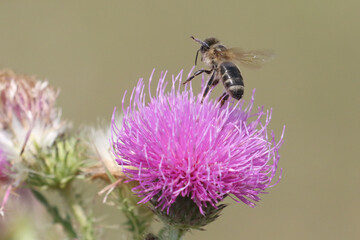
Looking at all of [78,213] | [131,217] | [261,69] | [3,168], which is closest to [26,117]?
[3,168]

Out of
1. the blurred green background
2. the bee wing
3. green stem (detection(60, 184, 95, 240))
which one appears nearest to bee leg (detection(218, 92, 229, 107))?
the bee wing

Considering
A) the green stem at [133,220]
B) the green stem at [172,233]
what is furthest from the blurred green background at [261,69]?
the green stem at [172,233]

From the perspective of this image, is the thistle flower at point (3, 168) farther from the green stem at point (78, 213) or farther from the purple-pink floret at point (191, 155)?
the purple-pink floret at point (191, 155)

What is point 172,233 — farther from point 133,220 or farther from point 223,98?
point 223,98

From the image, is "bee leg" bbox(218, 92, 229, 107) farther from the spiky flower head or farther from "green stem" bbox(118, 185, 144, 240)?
the spiky flower head

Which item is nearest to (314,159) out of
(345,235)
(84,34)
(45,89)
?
(345,235)

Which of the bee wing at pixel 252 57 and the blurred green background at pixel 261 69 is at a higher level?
the blurred green background at pixel 261 69
